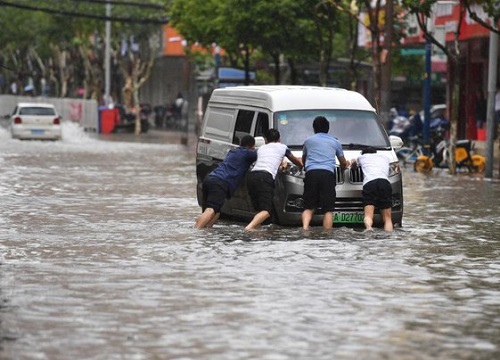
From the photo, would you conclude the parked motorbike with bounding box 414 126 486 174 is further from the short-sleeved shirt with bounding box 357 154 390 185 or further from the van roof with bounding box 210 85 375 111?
the short-sleeved shirt with bounding box 357 154 390 185

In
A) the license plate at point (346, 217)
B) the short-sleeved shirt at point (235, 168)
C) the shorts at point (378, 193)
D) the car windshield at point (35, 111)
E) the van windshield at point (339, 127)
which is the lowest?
the license plate at point (346, 217)

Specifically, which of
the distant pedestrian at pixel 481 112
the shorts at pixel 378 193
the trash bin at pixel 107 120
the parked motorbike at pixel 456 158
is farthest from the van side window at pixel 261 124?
the trash bin at pixel 107 120

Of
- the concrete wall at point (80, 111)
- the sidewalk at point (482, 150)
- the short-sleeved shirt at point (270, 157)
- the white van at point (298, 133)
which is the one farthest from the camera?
the concrete wall at point (80, 111)

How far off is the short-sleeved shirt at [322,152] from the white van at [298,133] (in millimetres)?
505

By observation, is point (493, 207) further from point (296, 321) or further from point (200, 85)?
point (200, 85)

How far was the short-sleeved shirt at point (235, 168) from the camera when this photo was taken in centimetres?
1983

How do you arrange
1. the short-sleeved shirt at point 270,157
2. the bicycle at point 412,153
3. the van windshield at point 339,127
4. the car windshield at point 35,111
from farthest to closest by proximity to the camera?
1. the car windshield at point 35,111
2. the bicycle at point 412,153
3. the van windshield at point 339,127
4. the short-sleeved shirt at point 270,157

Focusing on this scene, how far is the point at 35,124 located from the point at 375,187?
39461 mm

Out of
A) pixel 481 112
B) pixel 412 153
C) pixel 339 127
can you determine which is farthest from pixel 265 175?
pixel 481 112

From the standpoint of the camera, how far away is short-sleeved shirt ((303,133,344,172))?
64.1ft

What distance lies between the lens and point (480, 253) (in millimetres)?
17281

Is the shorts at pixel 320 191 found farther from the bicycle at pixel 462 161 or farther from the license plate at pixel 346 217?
the bicycle at pixel 462 161

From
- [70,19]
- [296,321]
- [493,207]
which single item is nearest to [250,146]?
[493,207]

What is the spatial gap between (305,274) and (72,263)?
2411 millimetres
